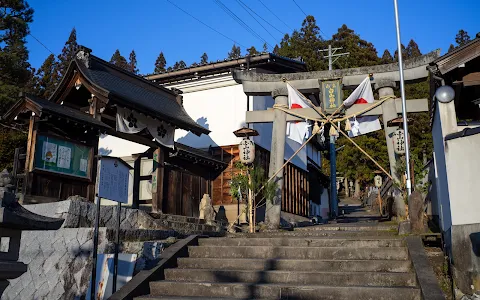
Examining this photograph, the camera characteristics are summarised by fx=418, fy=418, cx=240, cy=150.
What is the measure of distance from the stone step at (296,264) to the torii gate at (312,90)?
5.85 meters

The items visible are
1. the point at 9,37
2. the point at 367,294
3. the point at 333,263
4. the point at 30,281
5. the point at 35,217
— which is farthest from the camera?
the point at 9,37

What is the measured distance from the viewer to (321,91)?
50.9 feet

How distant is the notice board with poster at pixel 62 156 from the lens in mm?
11761

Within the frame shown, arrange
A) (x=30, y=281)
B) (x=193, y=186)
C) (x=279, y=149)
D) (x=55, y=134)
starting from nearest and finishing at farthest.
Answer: (x=30, y=281), (x=55, y=134), (x=279, y=149), (x=193, y=186)

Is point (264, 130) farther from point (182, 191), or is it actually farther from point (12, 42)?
point (12, 42)

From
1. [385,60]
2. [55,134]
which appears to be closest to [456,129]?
[55,134]

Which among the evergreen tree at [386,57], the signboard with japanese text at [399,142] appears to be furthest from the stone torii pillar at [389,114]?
the evergreen tree at [386,57]

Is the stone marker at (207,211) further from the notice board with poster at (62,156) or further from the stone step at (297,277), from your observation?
the stone step at (297,277)

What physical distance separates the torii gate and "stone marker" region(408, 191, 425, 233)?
5.03 metres

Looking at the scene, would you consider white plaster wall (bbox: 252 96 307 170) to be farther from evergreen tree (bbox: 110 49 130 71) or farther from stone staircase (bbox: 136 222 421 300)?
evergreen tree (bbox: 110 49 130 71)

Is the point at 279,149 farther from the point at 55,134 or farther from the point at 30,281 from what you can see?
the point at 30,281

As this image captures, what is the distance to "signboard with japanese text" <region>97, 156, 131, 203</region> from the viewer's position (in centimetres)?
726

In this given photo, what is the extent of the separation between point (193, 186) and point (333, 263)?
10.3 metres

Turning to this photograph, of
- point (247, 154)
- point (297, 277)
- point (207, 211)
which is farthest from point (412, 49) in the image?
point (297, 277)
